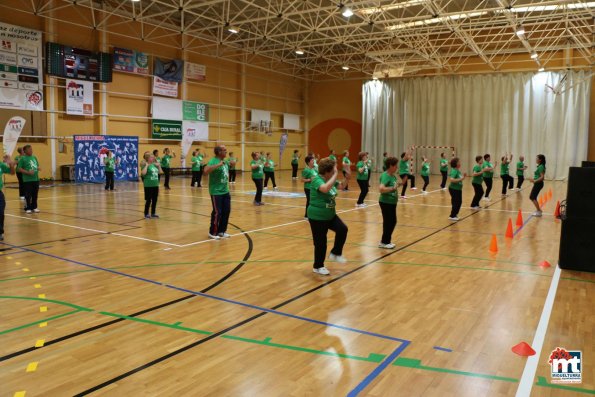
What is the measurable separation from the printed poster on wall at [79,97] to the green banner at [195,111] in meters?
5.52

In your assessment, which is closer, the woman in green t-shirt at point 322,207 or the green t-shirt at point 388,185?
the woman in green t-shirt at point 322,207

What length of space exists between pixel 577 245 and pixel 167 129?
72.6ft

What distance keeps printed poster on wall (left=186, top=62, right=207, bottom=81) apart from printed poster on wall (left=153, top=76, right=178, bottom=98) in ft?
3.99

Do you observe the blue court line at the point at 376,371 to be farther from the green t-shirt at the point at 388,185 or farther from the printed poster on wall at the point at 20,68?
the printed poster on wall at the point at 20,68

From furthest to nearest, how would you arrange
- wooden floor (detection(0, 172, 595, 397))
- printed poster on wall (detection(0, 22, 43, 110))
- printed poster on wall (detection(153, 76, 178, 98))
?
printed poster on wall (detection(153, 76, 178, 98)), printed poster on wall (detection(0, 22, 43, 110)), wooden floor (detection(0, 172, 595, 397))

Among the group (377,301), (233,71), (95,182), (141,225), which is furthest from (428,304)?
(233,71)

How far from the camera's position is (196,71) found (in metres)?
27.2

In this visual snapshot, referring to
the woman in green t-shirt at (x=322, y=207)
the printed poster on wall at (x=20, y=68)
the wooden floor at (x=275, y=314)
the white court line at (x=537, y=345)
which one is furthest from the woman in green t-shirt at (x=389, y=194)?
the printed poster on wall at (x=20, y=68)

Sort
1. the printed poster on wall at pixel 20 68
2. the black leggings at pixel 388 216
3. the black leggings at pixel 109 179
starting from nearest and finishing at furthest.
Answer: the black leggings at pixel 388 216
the black leggings at pixel 109 179
the printed poster on wall at pixel 20 68

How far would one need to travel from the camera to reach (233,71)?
98.3ft

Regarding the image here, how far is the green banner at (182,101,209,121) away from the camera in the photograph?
26.6 metres

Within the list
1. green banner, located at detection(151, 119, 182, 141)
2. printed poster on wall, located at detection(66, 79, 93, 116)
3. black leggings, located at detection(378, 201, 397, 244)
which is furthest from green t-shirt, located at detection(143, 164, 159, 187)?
green banner, located at detection(151, 119, 182, 141)

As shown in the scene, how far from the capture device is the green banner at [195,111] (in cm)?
2657

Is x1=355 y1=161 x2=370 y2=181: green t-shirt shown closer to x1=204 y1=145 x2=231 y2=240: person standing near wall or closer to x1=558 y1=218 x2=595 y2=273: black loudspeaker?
x1=204 y1=145 x2=231 y2=240: person standing near wall
